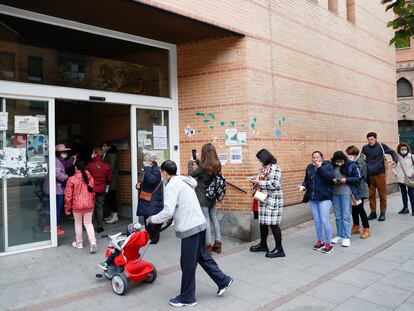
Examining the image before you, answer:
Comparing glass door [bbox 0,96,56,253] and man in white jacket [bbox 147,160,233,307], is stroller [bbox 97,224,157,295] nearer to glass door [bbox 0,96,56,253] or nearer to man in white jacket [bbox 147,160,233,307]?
man in white jacket [bbox 147,160,233,307]

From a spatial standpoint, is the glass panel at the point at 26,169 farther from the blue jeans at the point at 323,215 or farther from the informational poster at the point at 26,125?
the blue jeans at the point at 323,215

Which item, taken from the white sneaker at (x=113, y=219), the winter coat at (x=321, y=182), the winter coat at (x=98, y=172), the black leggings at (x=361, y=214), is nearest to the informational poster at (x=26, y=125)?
the winter coat at (x=98, y=172)

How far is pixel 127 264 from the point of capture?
4.71 metres

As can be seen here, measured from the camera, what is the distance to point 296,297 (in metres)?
4.55

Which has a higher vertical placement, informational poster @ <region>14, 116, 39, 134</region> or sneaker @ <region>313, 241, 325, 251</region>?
informational poster @ <region>14, 116, 39, 134</region>

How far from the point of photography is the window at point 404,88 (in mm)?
28281

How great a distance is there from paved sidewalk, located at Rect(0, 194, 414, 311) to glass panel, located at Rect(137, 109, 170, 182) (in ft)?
6.54

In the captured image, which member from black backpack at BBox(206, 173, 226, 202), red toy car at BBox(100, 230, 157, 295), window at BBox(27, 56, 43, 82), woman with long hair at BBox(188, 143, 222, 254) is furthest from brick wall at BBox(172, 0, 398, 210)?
red toy car at BBox(100, 230, 157, 295)

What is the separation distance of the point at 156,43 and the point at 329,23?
17.3 ft

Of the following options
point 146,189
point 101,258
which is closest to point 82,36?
point 146,189

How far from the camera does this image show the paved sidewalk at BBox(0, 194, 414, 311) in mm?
4379

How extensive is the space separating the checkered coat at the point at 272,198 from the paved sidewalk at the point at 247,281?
0.66 m

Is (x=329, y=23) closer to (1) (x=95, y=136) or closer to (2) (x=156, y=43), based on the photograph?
(2) (x=156, y=43)

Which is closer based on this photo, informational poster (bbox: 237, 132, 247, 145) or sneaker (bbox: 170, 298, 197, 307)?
sneaker (bbox: 170, 298, 197, 307)
